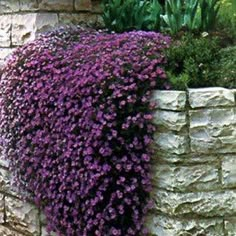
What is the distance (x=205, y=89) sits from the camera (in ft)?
7.97

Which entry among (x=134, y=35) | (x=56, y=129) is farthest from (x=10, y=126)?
(x=134, y=35)

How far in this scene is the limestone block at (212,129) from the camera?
2396 millimetres

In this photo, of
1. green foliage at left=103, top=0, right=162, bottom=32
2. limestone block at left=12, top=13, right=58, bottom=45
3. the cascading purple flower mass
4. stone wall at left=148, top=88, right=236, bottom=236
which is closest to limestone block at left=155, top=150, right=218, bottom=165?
stone wall at left=148, top=88, right=236, bottom=236

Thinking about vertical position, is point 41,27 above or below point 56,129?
above

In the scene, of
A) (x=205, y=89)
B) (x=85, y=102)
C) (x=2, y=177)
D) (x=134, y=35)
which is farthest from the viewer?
(x=2, y=177)

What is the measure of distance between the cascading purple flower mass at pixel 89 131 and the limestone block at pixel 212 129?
20cm

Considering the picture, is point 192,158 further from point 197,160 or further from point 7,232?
point 7,232

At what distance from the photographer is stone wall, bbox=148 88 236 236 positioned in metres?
2.40

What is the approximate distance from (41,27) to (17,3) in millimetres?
238

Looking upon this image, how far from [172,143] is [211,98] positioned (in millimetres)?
248

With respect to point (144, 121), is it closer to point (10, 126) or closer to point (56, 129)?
point (56, 129)

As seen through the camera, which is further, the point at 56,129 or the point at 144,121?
the point at 56,129

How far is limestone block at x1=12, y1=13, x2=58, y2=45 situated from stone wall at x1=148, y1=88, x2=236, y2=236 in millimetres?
1186

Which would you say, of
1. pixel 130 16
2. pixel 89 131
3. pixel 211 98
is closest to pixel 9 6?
pixel 130 16
